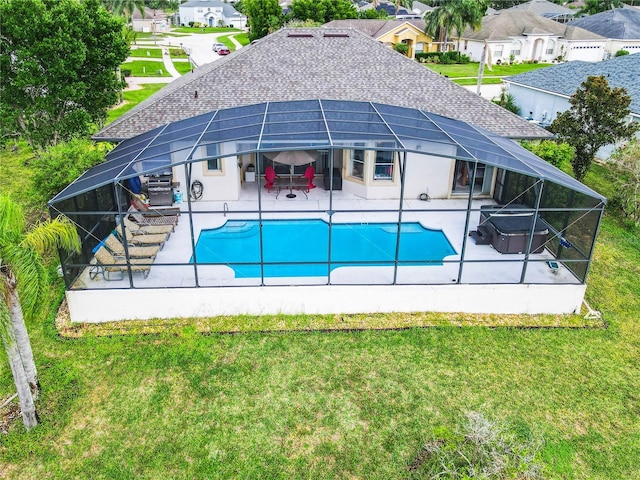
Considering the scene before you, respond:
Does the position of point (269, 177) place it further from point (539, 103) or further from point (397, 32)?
point (397, 32)

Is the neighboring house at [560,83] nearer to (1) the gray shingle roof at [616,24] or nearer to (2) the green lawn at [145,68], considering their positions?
(1) the gray shingle roof at [616,24]

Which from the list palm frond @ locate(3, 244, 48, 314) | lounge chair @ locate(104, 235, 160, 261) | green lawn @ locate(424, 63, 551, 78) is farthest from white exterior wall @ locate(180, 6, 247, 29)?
palm frond @ locate(3, 244, 48, 314)

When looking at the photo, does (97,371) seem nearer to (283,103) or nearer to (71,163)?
(71,163)

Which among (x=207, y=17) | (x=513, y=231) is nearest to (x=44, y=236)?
(x=513, y=231)

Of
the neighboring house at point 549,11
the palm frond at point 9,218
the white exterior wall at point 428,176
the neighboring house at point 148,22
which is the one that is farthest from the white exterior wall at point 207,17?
the palm frond at point 9,218

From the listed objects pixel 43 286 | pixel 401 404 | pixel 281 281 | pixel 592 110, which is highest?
pixel 592 110

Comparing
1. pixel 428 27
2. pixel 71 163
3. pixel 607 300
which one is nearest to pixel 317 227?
pixel 71 163

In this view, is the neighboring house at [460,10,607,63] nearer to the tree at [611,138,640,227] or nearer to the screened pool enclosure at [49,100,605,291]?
the tree at [611,138,640,227]
